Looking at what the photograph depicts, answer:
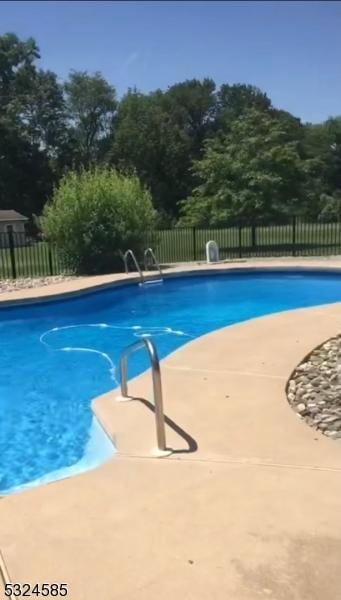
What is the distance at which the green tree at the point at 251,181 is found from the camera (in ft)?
59.3

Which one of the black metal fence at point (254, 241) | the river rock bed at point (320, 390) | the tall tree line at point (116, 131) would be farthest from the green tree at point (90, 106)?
the river rock bed at point (320, 390)

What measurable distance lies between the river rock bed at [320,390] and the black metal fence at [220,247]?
10.4 meters

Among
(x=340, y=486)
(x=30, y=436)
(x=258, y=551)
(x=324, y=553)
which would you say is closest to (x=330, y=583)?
(x=324, y=553)

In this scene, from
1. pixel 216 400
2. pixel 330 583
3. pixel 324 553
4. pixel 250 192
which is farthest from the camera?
pixel 250 192

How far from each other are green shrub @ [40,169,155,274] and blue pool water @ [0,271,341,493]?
6.53ft

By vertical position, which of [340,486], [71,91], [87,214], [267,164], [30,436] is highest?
[71,91]

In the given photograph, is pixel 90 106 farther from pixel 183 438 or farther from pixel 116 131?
pixel 183 438

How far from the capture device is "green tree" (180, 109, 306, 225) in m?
18.1

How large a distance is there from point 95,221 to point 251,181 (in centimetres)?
630

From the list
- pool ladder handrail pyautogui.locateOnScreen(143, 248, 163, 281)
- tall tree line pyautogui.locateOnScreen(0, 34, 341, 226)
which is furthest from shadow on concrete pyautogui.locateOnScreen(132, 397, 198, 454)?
tall tree line pyautogui.locateOnScreen(0, 34, 341, 226)

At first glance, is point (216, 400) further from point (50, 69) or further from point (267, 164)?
point (50, 69)

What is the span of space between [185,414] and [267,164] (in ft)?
51.3

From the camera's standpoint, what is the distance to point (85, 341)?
891 centimetres

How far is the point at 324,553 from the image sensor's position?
8.47ft
